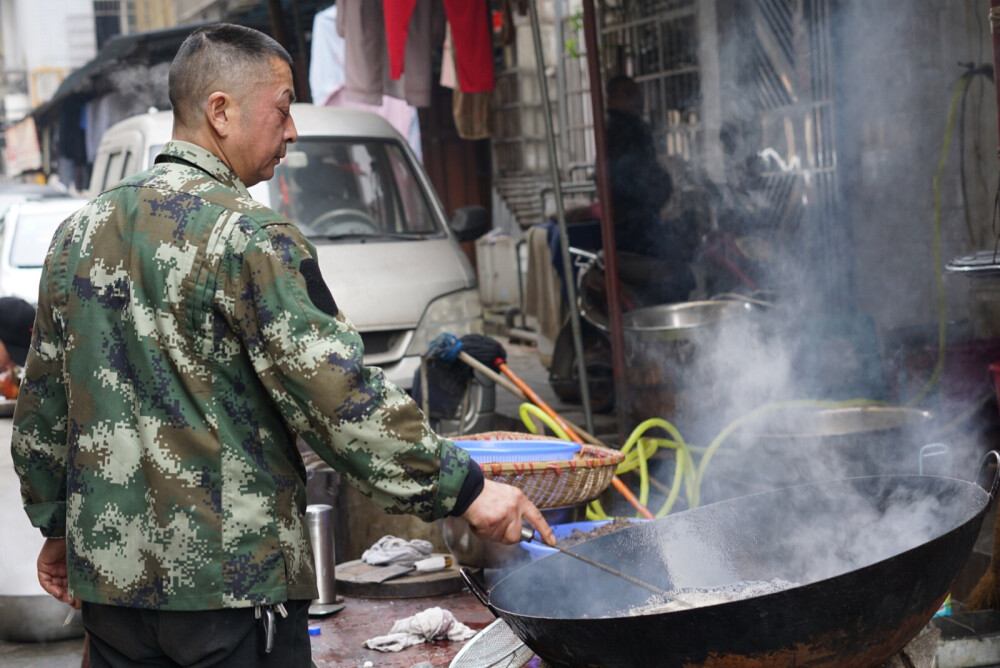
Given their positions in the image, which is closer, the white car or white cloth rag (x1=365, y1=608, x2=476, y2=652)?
white cloth rag (x1=365, y1=608, x2=476, y2=652)

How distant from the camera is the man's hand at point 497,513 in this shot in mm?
2248

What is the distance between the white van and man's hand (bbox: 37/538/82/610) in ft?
11.7

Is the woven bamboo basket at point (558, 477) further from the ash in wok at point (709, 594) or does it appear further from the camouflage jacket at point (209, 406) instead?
the camouflage jacket at point (209, 406)

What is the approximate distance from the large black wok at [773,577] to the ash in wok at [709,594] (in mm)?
82

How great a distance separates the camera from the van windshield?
7203 millimetres

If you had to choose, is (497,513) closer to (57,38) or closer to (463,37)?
(463,37)

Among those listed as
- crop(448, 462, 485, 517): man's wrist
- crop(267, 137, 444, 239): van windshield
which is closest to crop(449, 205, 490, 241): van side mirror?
crop(267, 137, 444, 239): van windshield

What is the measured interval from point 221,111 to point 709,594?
1.73 m

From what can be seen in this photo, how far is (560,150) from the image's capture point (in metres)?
14.1

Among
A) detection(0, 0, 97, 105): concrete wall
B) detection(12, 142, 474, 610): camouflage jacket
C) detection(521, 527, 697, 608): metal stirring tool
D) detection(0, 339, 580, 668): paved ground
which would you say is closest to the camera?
detection(12, 142, 474, 610): camouflage jacket

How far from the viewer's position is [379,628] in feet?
11.8

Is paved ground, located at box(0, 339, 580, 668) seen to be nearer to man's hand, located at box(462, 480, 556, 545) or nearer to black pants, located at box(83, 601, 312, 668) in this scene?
black pants, located at box(83, 601, 312, 668)

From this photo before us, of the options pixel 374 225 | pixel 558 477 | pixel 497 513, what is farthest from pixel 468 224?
pixel 497 513

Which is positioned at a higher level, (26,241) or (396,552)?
(26,241)
